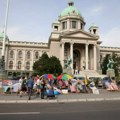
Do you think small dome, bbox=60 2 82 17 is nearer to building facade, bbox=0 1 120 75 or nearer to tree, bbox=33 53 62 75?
building facade, bbox=0 1 120 75

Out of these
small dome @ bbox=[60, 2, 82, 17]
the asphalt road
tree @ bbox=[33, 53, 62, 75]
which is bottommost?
the asphalt road

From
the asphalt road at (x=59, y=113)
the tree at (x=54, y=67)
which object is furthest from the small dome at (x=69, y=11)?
the asphalt road at (x=59, y=113)

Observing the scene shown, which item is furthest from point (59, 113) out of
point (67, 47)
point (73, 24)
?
point (73, 24)

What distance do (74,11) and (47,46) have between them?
17.0 m

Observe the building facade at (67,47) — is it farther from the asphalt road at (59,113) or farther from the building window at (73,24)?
the asphalt road at (59,113)

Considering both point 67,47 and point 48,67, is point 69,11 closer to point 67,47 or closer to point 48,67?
point 67,47

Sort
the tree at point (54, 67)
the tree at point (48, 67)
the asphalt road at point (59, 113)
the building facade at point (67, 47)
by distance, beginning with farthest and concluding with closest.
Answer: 1. the building facade at point (67, 47)
2. the tree at point (54, 67)
3. the tree at point (48, 67)
4. the asphalt road at point (59, 113)

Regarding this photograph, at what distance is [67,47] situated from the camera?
68.5 m

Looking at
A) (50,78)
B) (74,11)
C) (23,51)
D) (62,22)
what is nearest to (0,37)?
(23,51)

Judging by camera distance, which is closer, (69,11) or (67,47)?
(67,47)

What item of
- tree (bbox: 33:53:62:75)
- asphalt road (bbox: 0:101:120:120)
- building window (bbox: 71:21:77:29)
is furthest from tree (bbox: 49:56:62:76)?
asphalt road (bbox: 0:101:120:120)

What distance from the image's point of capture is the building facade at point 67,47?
64.9m

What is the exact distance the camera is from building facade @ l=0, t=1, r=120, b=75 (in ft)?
213

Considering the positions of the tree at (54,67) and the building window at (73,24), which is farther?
the building window at (73,24)
